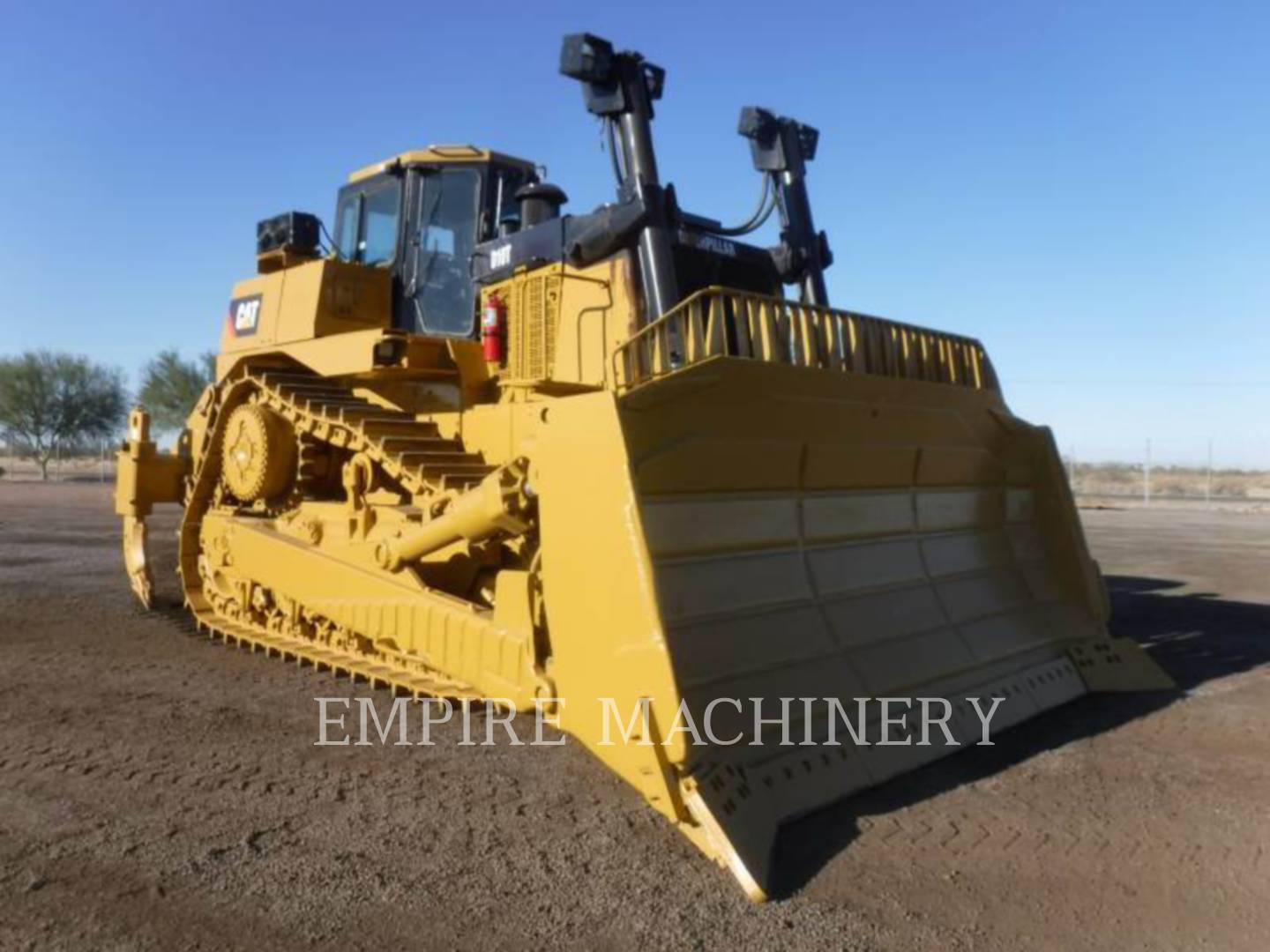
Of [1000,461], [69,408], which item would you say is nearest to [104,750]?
[1000,461]

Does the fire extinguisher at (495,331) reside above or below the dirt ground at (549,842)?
above

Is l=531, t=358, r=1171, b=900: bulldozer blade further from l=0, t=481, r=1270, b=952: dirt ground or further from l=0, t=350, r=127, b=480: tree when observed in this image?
l=0, t=350, r=127, b=480: tree

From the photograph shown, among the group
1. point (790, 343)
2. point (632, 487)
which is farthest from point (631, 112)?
point (632, 487)

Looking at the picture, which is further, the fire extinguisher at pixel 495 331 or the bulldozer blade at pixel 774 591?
the fire extinguisher at pixel 495 331

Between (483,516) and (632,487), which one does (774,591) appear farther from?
(483,516)

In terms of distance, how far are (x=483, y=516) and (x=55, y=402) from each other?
48.2 m

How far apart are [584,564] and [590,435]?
51 cm

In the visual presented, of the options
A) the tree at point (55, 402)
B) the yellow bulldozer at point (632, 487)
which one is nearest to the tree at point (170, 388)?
the tree at point (55, 402)

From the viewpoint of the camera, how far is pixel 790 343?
449 centimetres

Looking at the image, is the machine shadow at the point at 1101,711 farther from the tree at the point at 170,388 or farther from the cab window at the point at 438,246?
the tree at the point at 170,388

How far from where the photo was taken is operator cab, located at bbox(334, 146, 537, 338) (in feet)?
22.8

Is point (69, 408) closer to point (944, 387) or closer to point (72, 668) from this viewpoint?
point (72, 668)

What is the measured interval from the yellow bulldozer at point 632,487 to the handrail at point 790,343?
0.05 feet

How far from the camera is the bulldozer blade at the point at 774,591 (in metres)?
3.58
